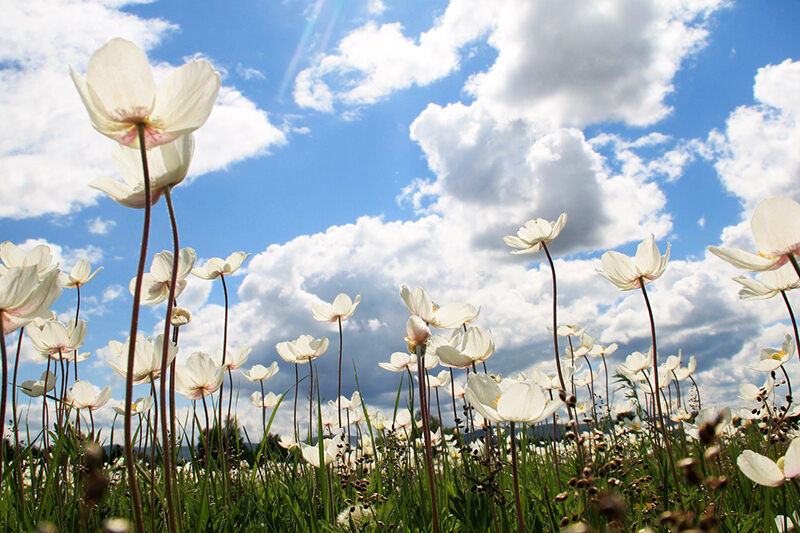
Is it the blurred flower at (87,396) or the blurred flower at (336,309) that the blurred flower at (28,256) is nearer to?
the blurred flower at (87,396)

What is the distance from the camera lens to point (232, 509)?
2914 millimetres

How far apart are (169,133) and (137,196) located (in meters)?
0.34

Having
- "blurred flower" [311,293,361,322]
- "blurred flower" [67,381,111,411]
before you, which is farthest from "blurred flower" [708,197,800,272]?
"blurred flower" [67,381,111,411]

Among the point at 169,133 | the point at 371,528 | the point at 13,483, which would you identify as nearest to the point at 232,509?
the point at 371,528

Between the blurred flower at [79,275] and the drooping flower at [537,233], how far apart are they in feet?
12.2

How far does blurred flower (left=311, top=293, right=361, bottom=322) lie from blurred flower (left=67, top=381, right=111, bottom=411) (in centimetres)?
193

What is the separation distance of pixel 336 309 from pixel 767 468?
3.81 meters

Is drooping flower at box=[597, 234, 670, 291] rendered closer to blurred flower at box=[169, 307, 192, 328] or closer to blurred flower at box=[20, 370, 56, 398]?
blurred flower at box=[169, 307, 192, 328]

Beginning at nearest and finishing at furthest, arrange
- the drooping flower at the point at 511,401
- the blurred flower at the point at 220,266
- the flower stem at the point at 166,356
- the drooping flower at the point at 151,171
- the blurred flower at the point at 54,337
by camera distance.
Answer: the flower stem at the point at 166,356 → the drooping flower at the point at 151,171 → the drooping flower at the point at 511,401 → the blurred flower at the point at 54,337 → the blurred flower at the point at 220,266

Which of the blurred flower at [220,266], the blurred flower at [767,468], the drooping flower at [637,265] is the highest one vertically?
the blurred flower at [220,266]

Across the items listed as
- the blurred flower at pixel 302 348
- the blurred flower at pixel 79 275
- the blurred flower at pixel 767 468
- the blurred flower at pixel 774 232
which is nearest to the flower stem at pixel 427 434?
the blurred flower at pixel 767 468

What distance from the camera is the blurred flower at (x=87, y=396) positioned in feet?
13.1

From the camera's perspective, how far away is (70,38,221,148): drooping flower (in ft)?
5.25

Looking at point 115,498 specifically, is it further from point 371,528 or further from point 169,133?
point 169,133
